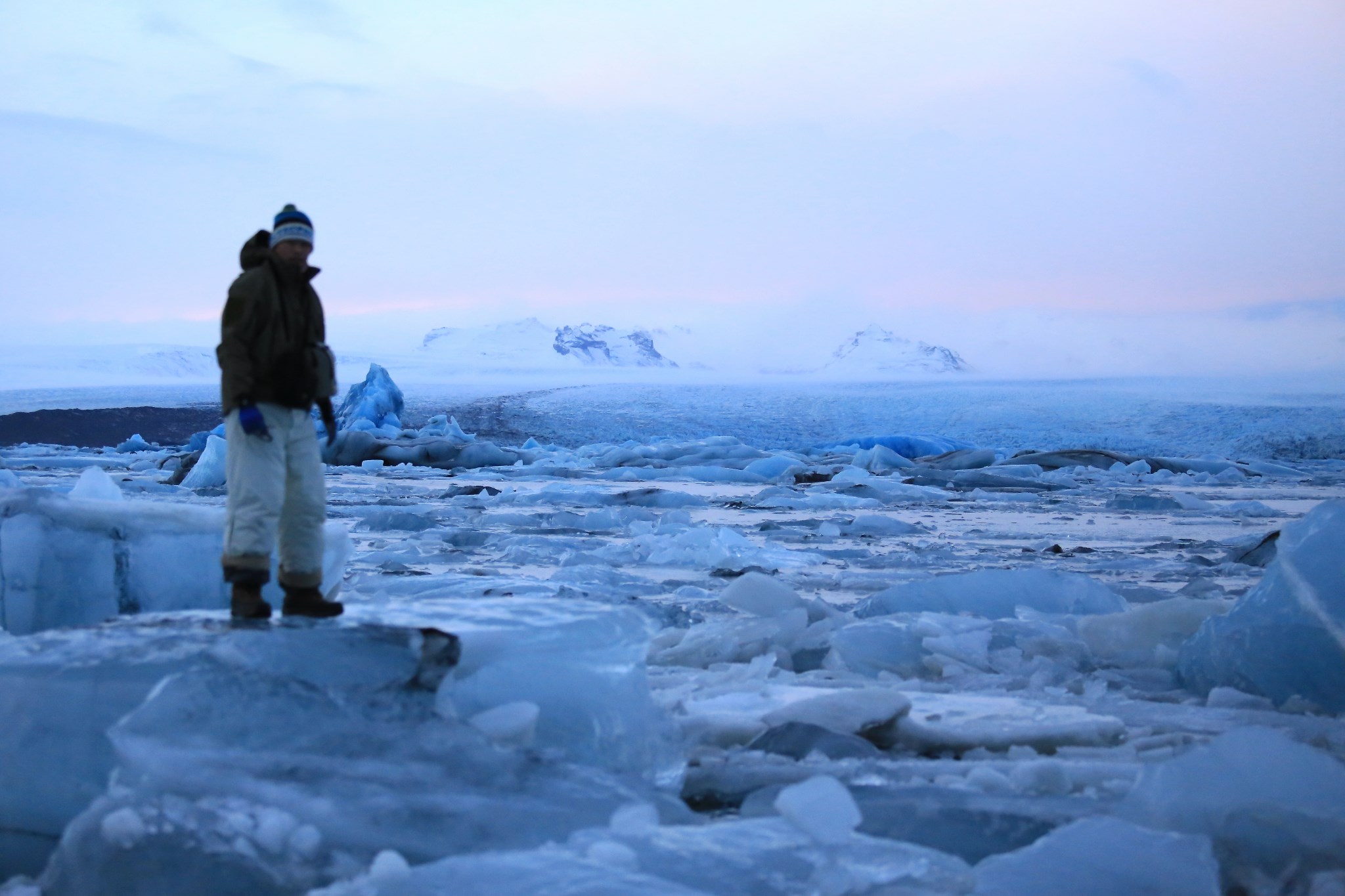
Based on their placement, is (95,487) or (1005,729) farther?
(95,487)

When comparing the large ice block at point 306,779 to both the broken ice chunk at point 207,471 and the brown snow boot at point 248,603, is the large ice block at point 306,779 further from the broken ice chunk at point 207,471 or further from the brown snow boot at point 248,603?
the broken ice chunk at point 207,471

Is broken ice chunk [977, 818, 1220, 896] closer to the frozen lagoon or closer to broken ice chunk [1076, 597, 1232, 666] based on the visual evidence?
the frozen lagoon

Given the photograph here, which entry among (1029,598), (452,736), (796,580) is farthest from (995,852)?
(796,580)

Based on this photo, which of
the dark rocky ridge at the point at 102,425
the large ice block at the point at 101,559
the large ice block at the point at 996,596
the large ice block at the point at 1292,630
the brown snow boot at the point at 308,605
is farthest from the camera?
the dark rocky ridge at the point at 102,425

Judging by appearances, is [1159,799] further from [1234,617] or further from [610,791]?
[1234,617]

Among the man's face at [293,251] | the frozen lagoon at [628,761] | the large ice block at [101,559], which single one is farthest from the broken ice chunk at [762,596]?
the man's face at [293,251]

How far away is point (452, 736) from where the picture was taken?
201cm

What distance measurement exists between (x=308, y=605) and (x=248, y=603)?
135 millimetres

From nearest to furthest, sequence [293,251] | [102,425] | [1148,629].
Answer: [293,251], [1148,629], [102,425]

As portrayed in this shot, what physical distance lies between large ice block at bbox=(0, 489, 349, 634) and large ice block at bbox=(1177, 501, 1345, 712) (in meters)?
2.64

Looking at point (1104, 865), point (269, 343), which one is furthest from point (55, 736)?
point (1104, 865)

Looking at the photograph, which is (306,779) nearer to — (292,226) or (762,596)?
(292,226)

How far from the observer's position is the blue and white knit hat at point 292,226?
2498 millimetres

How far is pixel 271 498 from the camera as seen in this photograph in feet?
7.99
